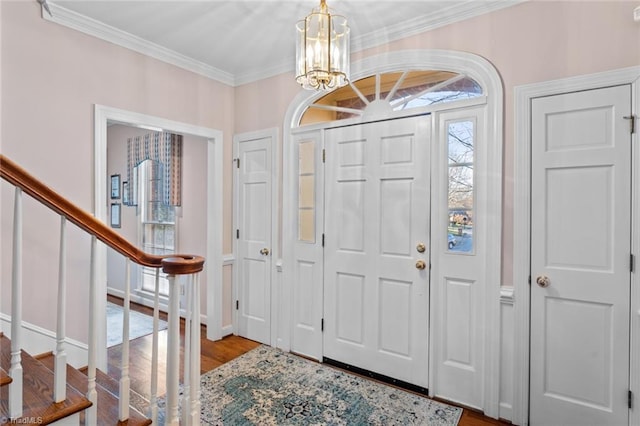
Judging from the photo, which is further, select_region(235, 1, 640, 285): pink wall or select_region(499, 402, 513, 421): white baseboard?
select_region(499, 402, 513, 421): white baseboard

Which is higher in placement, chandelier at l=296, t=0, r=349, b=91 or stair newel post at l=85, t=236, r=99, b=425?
chandelier at l=296, t=0, r=349, b=91

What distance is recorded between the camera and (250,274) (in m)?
3.58

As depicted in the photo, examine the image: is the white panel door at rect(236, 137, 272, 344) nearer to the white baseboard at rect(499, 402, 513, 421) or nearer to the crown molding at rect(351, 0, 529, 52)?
the crown molding at rect(351, 0, 529, 52)

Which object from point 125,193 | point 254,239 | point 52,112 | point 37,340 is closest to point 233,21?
point 52,112

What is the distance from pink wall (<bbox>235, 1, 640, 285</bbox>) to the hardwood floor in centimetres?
93

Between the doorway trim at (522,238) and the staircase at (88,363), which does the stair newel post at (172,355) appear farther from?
the doorway trim at (522,238)

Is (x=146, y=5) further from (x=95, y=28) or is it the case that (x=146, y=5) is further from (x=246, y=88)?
(x=246, y=88)

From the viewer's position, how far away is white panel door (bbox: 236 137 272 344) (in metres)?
3.44

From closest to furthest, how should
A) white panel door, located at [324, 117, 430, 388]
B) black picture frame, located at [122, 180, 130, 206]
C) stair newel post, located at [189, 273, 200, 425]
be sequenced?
1. stair newel post, located at [189, 273, 200, 425]
2. white panel door, located at [324, 117, 430, 388]
3. black picture frame, located at [122, 180, 130, 206]

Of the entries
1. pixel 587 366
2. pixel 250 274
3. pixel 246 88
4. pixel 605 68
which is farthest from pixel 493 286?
pixel 246 88

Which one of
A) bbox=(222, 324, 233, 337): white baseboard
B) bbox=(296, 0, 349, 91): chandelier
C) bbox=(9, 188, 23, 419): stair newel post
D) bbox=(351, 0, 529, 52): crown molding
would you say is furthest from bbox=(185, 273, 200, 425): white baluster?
bbox=(351, 0, 529, 52): crown molding

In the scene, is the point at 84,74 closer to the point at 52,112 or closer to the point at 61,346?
the point at 52,112

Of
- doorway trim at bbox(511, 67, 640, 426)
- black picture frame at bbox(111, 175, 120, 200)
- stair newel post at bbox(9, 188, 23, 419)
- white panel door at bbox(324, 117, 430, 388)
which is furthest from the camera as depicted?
black picture frame at bbox(111, 175, 120, 200)

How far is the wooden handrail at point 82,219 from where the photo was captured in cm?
135
